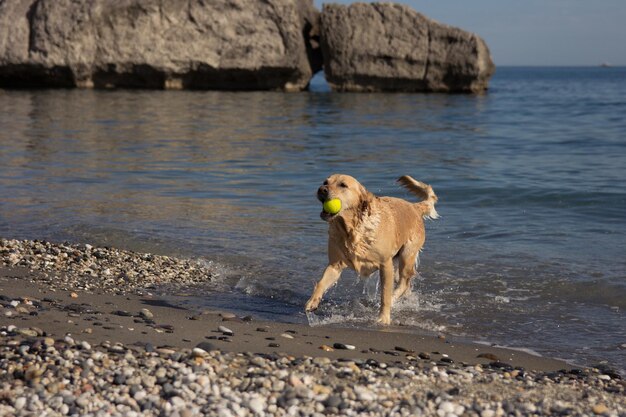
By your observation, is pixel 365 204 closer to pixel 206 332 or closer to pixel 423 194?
pixel 206 332

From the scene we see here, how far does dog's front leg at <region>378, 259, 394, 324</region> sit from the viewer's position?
7.02 meters

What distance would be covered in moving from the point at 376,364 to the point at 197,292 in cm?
292

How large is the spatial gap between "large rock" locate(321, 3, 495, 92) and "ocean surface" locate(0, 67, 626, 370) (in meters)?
12.6

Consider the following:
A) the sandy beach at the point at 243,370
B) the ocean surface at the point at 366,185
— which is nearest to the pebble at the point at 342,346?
the sandy beach at the point at 243,370

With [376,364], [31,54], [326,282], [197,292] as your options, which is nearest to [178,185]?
[197,292]

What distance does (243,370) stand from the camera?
487 centimetres

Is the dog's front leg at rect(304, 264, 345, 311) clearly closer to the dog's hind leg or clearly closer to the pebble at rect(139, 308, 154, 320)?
the dog's hind leg

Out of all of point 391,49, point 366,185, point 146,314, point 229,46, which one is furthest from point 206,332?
point 391,49

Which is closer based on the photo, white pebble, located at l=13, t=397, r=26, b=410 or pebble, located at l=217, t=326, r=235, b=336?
white pebble, located at l=13, t=397, r=26, b=410

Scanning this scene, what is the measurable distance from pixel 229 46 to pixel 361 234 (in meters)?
32.5

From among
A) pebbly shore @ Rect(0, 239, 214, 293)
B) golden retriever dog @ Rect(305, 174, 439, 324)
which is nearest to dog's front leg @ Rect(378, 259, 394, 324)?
golden retriever dog @ Rect(305, 174, 439, 324)

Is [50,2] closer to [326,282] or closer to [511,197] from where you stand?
[511,197]

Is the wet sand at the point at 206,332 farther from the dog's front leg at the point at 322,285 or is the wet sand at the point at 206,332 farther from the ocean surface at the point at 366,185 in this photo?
the ocean surface at the point at 366,185

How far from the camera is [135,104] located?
30094 millimetres
